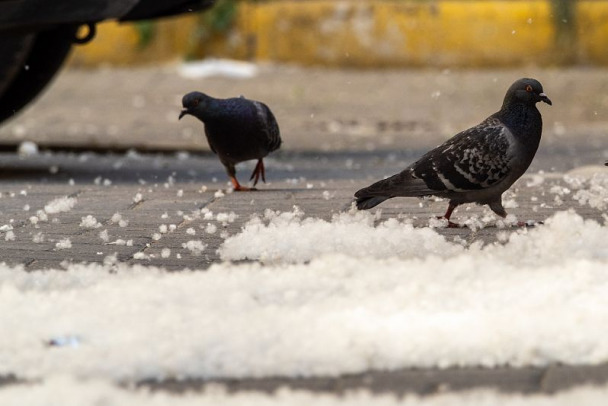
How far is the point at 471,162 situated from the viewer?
199 inches

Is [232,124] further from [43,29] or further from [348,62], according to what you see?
[348,62]

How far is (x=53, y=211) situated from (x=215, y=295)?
2.08m

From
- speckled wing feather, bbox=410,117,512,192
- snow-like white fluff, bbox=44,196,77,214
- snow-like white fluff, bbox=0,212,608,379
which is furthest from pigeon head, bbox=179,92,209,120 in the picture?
snow-like white fluff, bbox=0,212,608,379

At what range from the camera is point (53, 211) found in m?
5.68

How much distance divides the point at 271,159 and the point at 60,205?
8.90 ft

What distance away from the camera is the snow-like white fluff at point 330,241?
4.46 metres

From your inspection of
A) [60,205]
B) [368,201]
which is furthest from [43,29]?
[368,201]

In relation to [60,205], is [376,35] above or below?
below

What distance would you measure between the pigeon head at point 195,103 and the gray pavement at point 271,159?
14.8 inches

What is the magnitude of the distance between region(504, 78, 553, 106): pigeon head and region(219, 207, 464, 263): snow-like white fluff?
633 mm

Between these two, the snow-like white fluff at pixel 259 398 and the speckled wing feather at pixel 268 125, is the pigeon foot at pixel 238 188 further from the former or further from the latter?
the snow-like white fluff at pixel 259 398

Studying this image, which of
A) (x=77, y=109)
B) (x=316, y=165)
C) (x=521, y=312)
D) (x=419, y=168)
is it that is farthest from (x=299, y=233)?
(x=77, y=109)

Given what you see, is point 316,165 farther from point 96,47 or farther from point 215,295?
point 96,47

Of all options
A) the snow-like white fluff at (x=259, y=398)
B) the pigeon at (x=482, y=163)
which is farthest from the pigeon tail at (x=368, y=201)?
the snow-like white fluff at (x=259, y=398)
